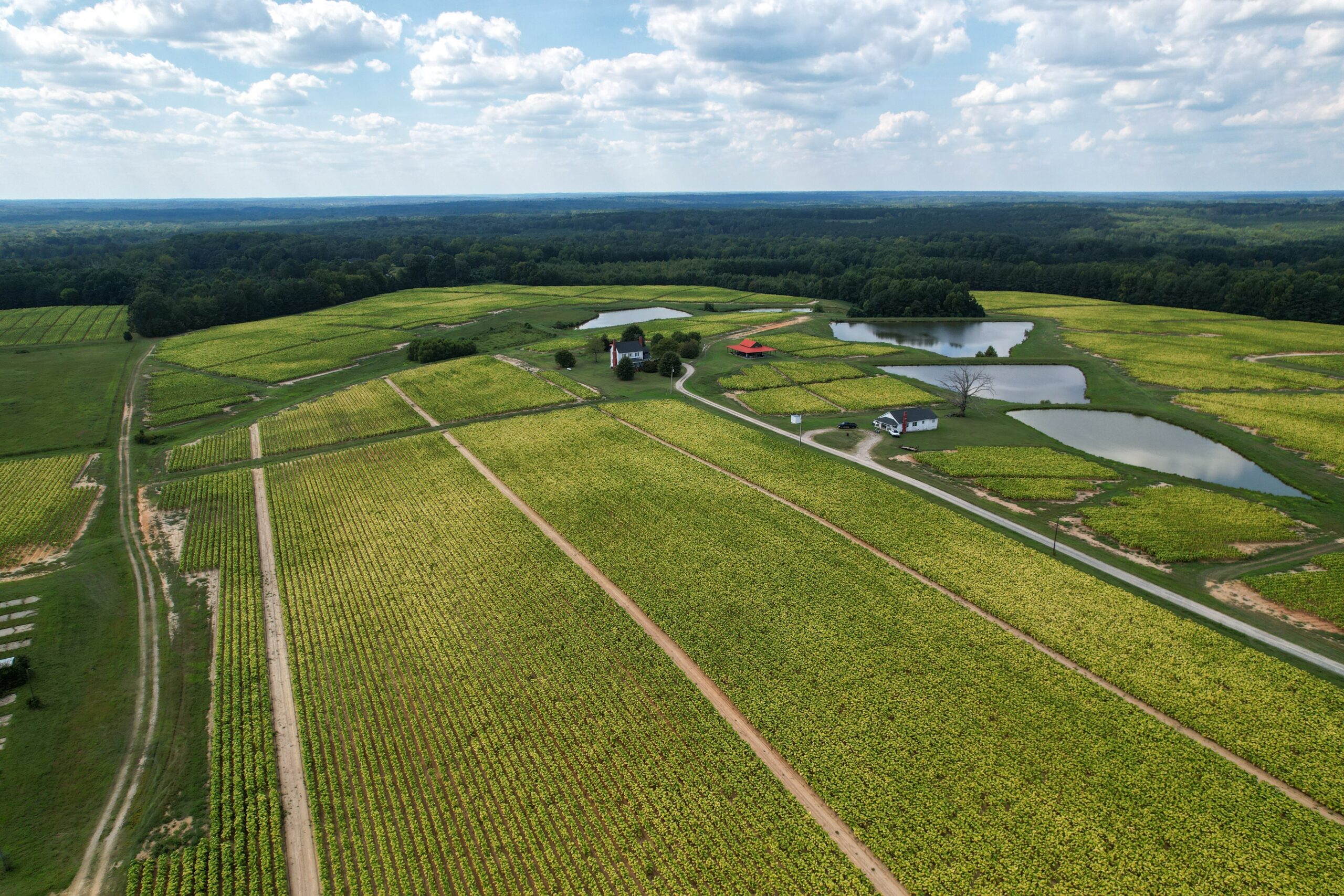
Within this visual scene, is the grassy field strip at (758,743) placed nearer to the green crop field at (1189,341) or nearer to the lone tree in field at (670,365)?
the lone tree in field at (670,365)

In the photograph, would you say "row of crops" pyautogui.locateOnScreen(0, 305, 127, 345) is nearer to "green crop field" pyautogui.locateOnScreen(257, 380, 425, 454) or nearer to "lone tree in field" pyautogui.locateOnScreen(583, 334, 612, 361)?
"green crop field" pyautogui.locateOnScreen(257, 380, 425, 454)

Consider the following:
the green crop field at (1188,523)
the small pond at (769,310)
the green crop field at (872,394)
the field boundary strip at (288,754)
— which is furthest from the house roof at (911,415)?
the small pond at (769,310)

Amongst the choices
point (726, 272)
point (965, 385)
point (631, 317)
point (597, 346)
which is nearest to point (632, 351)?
point (597, 346)

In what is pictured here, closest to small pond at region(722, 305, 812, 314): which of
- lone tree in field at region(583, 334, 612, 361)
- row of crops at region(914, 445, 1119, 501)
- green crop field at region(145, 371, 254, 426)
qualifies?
lone tree in field at region(583, 334, 612, 361)

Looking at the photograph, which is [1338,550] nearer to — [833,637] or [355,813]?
[833,637]

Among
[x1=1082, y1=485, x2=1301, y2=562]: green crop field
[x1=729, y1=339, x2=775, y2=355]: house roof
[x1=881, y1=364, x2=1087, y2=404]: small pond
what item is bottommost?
[x1=1082, y1=485, x2=1301, y2=562]: green crop field

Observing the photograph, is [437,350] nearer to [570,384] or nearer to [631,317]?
[570,384]
